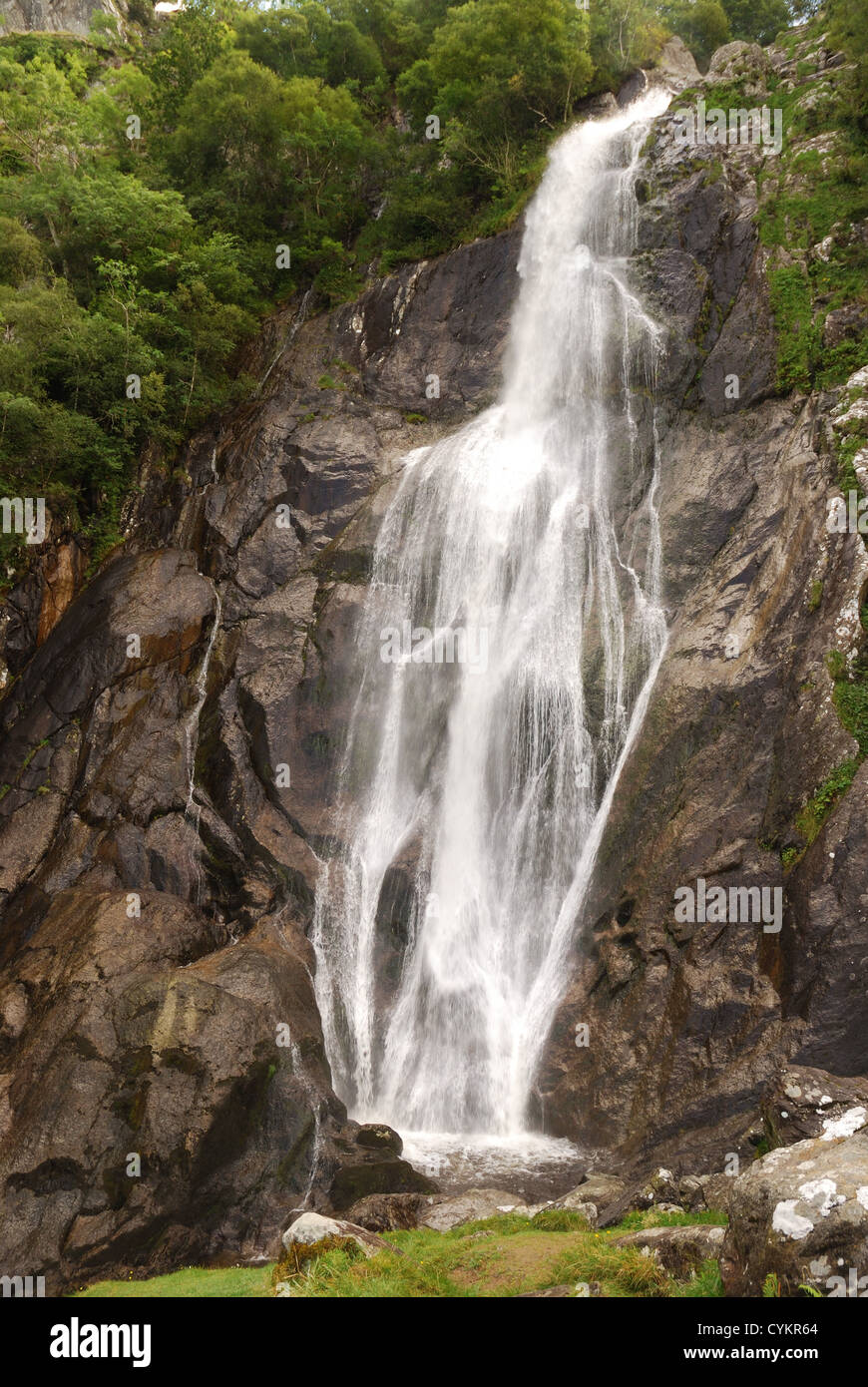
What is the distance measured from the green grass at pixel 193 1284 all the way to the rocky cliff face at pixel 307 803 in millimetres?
572

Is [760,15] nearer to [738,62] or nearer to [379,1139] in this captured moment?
[738,62]

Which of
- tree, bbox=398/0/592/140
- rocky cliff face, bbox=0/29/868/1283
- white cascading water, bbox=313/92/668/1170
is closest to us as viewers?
rocky cliff face, bbox=0/29/868/1283

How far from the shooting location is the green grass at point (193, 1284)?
850 cm

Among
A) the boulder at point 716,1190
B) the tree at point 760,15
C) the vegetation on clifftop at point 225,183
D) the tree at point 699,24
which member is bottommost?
the boulder at point 716,1190

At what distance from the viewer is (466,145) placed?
83.3ft

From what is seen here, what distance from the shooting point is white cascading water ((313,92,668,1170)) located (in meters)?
14.3

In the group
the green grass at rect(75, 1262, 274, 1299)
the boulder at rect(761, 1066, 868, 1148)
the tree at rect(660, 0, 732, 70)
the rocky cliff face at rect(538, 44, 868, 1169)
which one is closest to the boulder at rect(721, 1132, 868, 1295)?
the boulder at rect(761, 1066, 868, 1148)

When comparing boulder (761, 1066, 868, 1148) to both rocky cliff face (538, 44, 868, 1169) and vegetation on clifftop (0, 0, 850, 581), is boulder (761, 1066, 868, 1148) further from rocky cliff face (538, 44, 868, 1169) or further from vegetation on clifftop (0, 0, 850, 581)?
vegetation on clifftop (0, 0, 850, 581)

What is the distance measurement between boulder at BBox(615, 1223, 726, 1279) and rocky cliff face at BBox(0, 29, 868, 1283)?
11.6ft

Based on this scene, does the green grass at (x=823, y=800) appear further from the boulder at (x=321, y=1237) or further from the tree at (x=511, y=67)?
the tree at (x=511, y=67)

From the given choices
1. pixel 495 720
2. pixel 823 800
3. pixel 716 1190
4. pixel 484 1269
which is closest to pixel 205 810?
pixel 495 720

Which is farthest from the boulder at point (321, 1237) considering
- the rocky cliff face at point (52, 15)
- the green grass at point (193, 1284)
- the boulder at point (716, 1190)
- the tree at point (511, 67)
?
the rocky cliff face at point (52, 15)

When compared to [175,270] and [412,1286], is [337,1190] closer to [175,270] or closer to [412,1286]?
[412,1286]
